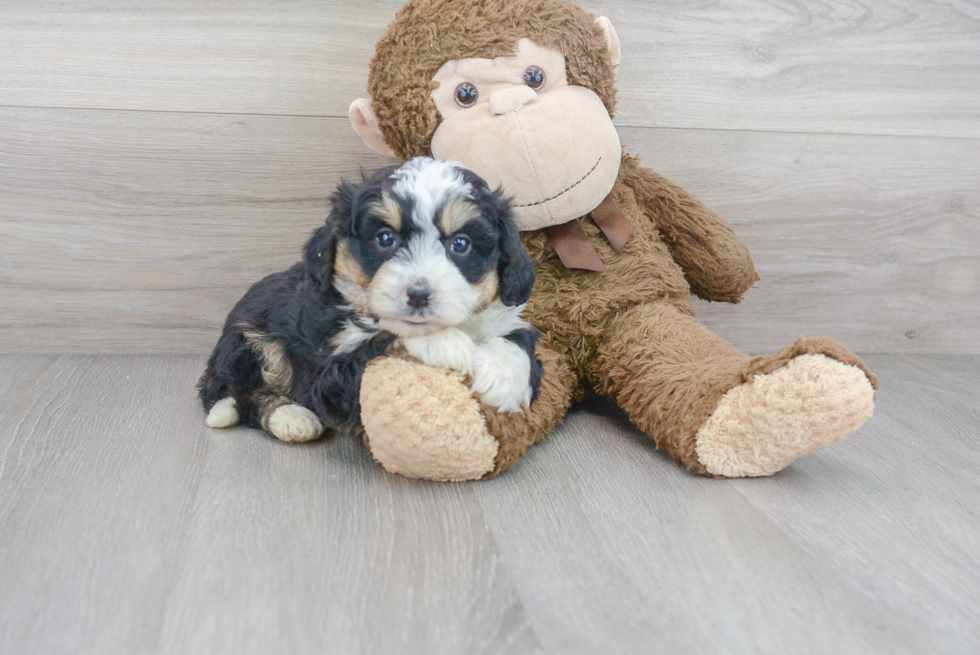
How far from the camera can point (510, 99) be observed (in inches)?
61.5

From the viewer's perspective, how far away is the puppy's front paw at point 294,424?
5.14ft

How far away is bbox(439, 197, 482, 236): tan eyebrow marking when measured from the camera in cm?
125

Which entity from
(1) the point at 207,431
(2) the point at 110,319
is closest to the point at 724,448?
(1) the point at 207,431

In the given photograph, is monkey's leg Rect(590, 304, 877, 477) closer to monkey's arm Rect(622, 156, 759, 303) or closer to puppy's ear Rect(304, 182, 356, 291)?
monkey's arm Rect(622, 156, 759, 303)

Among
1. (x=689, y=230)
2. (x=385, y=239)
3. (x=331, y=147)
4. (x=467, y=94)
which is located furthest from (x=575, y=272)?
(x=331, y=147)

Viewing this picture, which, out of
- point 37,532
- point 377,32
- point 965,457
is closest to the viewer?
point 37,532

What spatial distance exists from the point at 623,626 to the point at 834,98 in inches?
71.2

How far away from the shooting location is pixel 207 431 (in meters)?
1.64

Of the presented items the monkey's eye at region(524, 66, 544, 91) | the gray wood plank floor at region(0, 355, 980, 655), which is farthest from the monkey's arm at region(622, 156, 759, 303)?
the gray wood plank floor at region(0, 355, 980, 655)

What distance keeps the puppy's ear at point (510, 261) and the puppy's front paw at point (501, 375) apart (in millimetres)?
98

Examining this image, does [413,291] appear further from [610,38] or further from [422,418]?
[610,38]

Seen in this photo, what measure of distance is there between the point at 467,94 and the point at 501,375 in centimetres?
63

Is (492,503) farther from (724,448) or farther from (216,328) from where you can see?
(216,328)

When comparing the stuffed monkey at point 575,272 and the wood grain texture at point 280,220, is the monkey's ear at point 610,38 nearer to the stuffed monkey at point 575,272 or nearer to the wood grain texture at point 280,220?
the stuffed monkey at point 575,272
